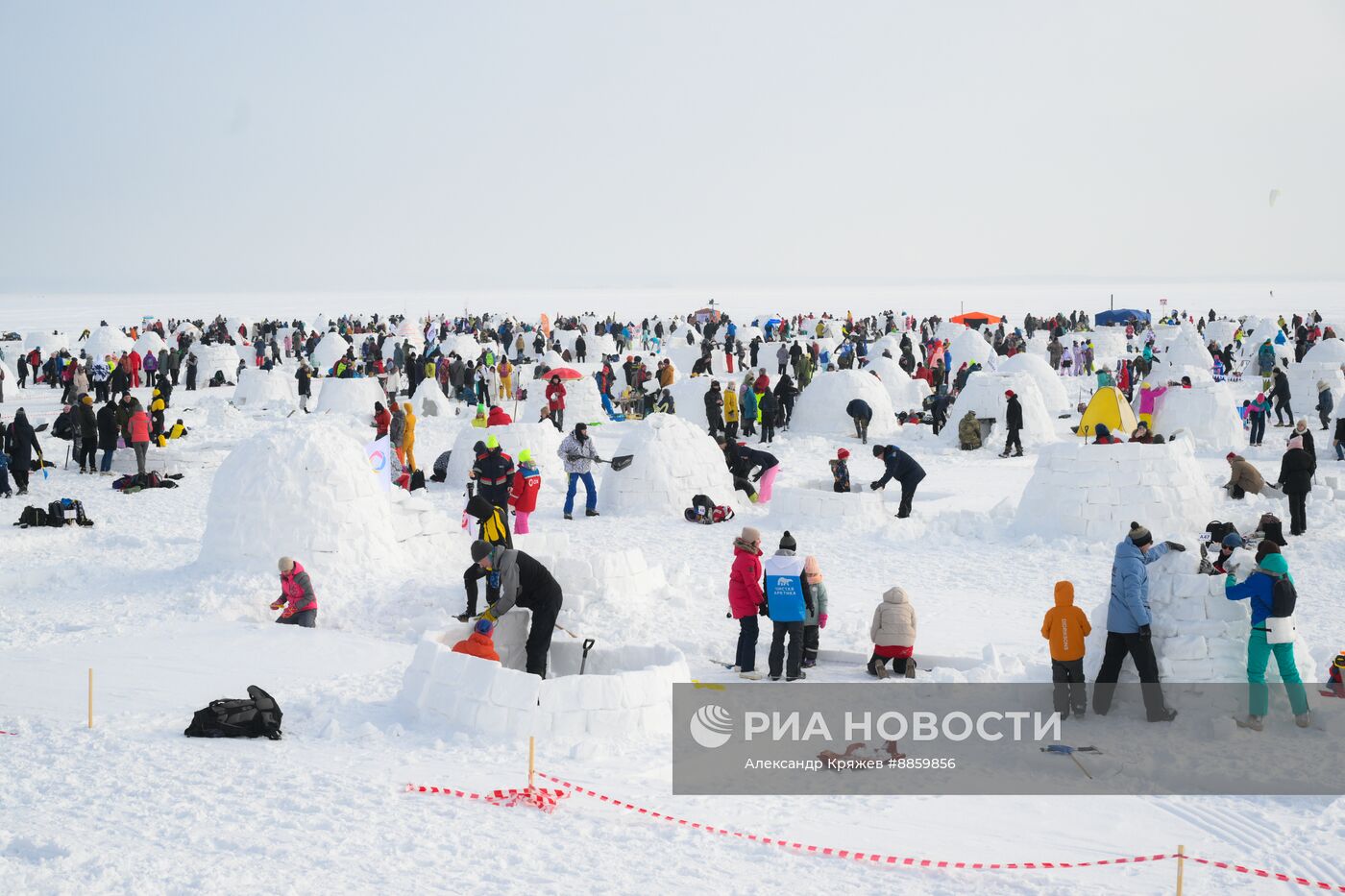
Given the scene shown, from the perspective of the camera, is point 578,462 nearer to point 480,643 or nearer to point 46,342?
point 480,643

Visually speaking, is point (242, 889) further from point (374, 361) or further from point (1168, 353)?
point (1168, 353)

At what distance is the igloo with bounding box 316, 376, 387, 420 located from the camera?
2483cm

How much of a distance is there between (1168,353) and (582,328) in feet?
59.9

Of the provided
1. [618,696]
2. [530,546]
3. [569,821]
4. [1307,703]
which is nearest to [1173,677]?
[1307,703]

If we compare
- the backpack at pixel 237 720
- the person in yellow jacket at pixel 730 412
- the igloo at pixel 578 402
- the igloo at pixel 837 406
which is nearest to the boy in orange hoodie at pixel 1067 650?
the backpack at pixel 237 720

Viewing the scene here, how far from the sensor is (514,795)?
6.36 m

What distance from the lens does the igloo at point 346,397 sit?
81.5 feet

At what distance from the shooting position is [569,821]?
6090 mm

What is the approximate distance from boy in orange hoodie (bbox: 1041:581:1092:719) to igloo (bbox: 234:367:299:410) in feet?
72.3

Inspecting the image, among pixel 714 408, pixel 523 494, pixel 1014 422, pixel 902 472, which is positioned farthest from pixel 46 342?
pixel 902 472

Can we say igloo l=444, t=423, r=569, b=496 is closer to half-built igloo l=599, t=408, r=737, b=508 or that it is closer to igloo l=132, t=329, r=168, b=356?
half-built igloo l=599, t=408, r=737, b=508

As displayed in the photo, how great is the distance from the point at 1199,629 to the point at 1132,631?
48cm

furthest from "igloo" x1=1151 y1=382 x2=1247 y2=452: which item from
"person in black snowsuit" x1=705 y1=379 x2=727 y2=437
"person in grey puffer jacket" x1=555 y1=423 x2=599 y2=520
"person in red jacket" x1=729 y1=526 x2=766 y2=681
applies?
"person in red jacket" x1=729 y1=526 x2=766 y2=681

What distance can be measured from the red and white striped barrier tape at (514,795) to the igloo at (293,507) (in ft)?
17.6
